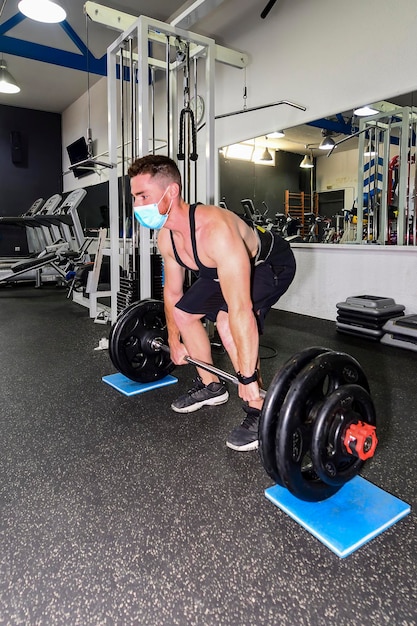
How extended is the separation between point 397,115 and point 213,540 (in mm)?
3377

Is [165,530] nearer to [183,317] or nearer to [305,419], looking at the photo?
[305,419]

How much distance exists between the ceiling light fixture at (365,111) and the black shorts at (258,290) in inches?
88.7

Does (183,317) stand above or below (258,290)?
below

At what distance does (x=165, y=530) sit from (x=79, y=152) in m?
8.43

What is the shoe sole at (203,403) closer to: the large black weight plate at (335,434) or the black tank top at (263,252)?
the black tank top at (263,252)

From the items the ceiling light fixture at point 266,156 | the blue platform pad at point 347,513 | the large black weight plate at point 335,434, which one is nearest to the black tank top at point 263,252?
the large black weight plate at point 335,434

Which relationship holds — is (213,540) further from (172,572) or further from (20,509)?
(20,509)

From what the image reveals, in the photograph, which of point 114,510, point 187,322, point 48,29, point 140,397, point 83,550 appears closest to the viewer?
point 83,550

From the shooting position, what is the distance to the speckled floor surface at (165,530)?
932 millimetres

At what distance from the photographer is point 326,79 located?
366cm

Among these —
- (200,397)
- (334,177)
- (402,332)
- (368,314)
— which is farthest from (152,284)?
(334,177)

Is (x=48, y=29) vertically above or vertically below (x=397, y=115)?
above

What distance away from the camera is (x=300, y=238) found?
14.2ft

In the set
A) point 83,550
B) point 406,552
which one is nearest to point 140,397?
point 83,550
